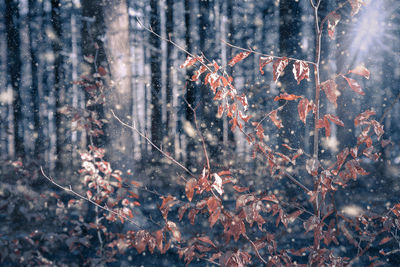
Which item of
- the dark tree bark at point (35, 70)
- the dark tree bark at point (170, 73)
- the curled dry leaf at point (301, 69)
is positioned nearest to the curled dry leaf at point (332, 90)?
the curled dry leaf at point (301, 69)

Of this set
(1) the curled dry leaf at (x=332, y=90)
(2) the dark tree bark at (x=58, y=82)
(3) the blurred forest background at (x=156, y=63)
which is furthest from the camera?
(2) the dark tree bark at (x=58, y=82)

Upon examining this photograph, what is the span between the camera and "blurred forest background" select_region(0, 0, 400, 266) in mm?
2266

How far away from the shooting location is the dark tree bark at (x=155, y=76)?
2379mm

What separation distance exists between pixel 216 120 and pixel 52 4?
169cm

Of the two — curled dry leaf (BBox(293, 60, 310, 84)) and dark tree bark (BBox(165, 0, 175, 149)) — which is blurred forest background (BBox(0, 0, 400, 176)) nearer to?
dark tree bark (BBox(165, 0, 175, 149))

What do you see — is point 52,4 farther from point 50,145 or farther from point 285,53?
point 285,53

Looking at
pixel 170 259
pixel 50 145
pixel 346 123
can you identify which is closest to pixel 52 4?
pixel 50 145

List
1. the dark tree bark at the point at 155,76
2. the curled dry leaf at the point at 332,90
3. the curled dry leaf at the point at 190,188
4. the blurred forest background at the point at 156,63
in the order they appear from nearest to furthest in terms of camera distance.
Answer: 1. the curled dry leaf at the point at 332,90
2. the curled dry leaf at the point at 190,188
3. the blurred forest background at the point at 156,63
4. the dark tree bark at the point at 155,76

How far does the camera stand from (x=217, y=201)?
165cm

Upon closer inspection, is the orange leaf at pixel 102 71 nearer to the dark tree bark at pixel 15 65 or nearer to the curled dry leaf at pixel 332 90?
the dark tree bark at pixel 15 65

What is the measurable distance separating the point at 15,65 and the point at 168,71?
139 centimetres

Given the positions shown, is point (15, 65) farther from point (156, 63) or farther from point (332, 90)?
point (332, 90)

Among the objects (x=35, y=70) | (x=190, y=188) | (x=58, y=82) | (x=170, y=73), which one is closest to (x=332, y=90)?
(x=190, y=188)

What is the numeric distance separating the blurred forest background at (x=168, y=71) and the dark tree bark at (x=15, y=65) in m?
0.01
